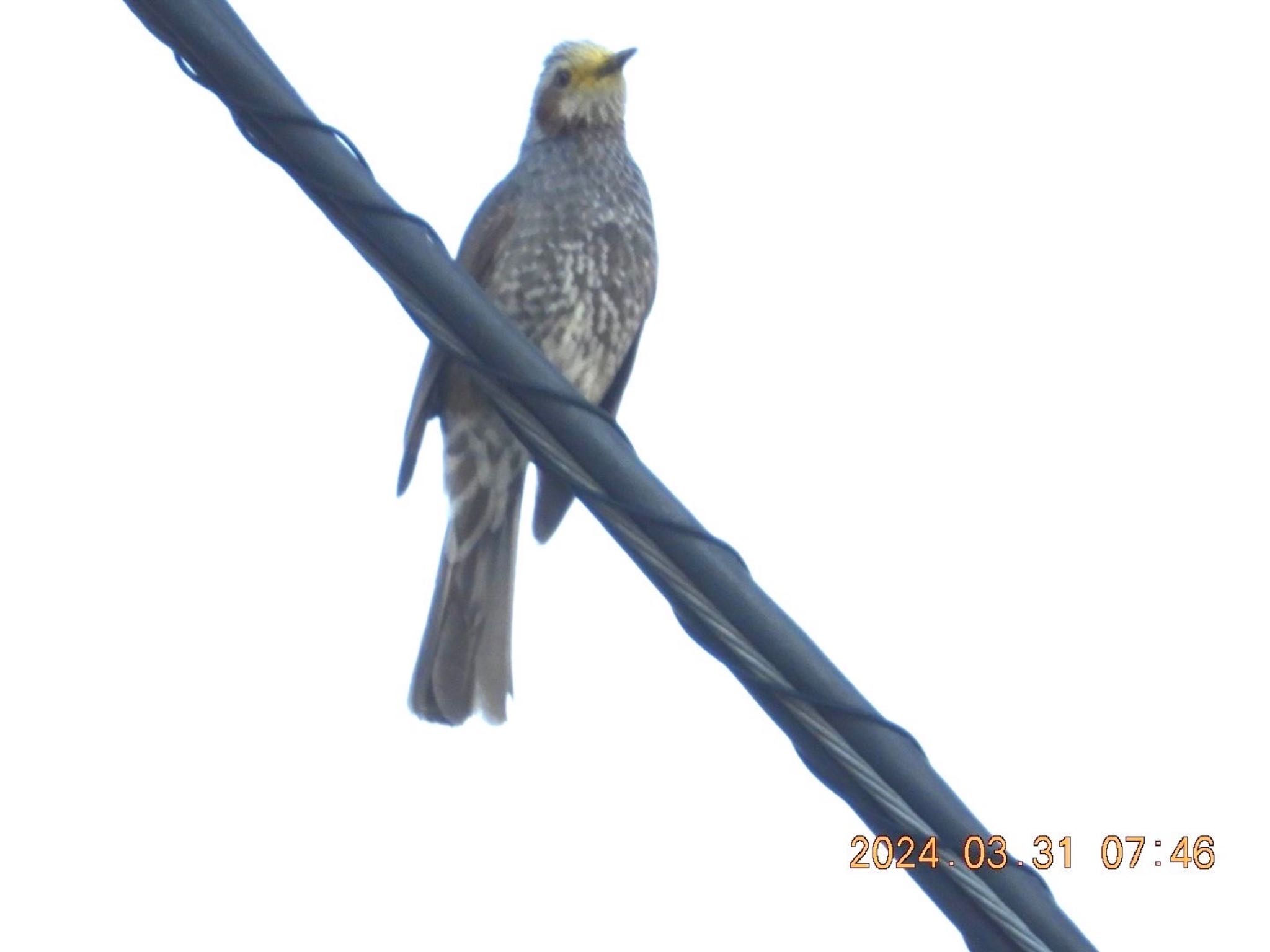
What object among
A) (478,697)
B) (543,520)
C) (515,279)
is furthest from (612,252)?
(478,697)

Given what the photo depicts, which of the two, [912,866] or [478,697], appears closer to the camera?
[912,866]

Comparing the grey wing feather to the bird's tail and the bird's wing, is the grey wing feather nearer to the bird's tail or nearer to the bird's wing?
the bird's tail

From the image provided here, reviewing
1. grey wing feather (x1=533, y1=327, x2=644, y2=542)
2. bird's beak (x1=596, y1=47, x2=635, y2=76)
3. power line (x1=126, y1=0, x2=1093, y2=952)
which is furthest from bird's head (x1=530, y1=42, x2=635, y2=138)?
power line (x1=126, y1=0, x2=1093, y2=952)

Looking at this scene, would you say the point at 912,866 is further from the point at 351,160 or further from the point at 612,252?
the point at 612,252

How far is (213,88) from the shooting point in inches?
105

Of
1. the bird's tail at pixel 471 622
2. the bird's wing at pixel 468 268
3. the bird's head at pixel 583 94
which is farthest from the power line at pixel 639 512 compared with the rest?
the bird's head at pixel 583 94

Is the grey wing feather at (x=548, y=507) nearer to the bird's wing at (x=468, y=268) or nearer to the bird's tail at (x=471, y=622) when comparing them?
the bird's tail at (x=471, y=622)

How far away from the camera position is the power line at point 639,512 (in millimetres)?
2543

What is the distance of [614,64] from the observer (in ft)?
19.3

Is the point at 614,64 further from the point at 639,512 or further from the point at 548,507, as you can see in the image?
the point at 639,512

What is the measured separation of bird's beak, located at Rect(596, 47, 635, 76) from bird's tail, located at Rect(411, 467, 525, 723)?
131cm

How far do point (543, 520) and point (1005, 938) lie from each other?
2.95 metres

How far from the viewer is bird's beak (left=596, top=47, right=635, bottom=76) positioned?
588cm

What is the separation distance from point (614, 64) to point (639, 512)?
136 inches
